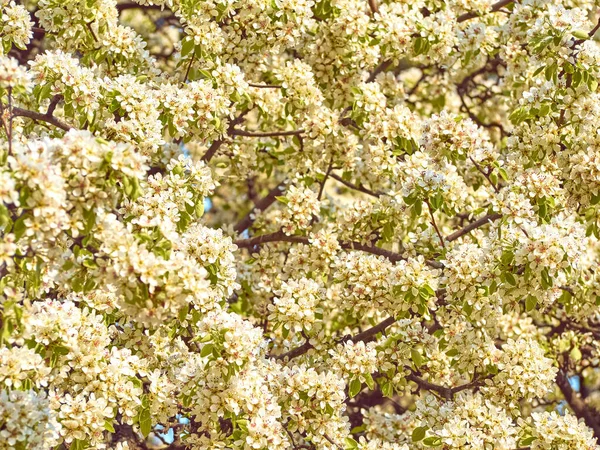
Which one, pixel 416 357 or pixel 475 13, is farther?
pixel 475 13

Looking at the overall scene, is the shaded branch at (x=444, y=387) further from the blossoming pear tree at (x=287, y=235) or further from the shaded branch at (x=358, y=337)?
the shaded branch at (x=358, y=337)

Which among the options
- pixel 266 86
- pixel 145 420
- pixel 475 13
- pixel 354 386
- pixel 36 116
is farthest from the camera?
pixel 475 13

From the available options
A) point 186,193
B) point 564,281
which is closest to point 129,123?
point 186,193

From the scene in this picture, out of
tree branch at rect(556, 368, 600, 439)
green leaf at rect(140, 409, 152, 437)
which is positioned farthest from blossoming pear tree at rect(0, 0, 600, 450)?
tree branch at rect(556, 368, 600, 439)

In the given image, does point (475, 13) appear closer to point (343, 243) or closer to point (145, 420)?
point (343, 243)

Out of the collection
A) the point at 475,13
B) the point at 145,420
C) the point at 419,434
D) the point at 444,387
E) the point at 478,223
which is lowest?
the point at 419,434

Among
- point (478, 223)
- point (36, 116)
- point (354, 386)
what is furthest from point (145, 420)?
→ point (478, 223)

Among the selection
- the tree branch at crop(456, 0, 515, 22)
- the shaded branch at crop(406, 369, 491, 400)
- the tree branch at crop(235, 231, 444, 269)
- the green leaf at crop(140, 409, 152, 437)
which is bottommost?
the green leaf at crop(140, 409, 152, 437)

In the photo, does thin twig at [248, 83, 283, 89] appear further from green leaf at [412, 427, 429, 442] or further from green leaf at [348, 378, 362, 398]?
green leaf at [412, 427, 429, 442]
